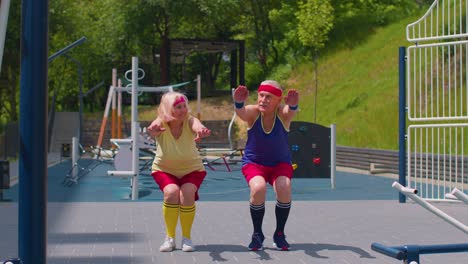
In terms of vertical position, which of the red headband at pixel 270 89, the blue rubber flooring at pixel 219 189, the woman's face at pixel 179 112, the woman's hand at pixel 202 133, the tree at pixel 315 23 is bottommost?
the blue rubber flooring at pixel 219 189

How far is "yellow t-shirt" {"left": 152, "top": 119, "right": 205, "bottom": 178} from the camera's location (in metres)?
8.19

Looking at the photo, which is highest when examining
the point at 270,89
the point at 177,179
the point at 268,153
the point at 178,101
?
the point at 270,89

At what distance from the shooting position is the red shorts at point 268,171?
27.0 ft

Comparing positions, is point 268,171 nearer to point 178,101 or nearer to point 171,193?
point 171,193

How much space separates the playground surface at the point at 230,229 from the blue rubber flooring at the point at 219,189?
0.05 metres

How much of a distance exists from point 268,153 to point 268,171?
0.17m

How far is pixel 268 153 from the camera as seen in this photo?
8.22 meters


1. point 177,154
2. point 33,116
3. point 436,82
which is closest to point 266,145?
point 177,154

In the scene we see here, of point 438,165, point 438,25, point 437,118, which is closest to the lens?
point 437,118

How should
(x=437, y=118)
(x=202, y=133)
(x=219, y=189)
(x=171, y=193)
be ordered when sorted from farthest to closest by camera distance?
(x=219, y=189), (x=437, y=118), (x=171, y=193), (x=202, y=133)

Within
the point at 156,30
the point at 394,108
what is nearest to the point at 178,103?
the point at 394,108

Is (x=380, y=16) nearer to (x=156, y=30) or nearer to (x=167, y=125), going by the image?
(x=156, y=30)

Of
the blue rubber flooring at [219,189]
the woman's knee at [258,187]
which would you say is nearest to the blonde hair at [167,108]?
the woman's knee at [258,187]

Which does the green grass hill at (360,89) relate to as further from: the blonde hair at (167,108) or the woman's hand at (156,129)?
the woman's hand at (156,129)
